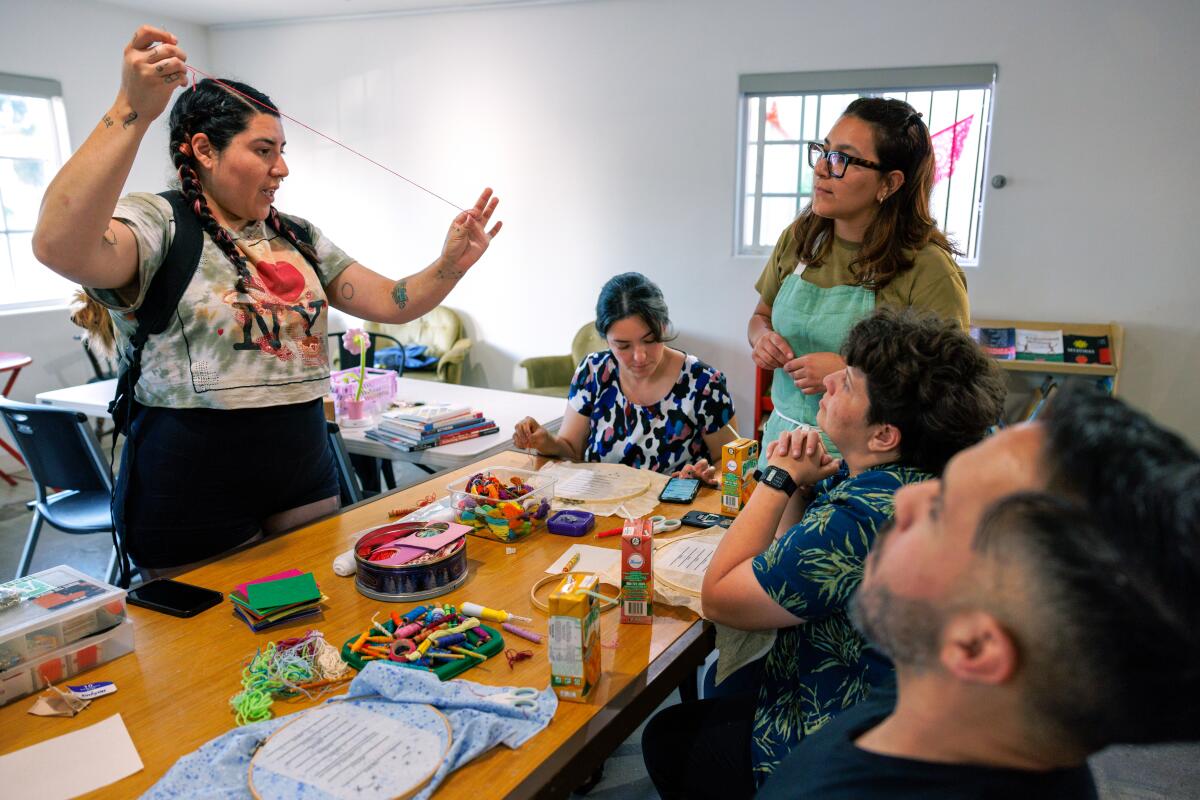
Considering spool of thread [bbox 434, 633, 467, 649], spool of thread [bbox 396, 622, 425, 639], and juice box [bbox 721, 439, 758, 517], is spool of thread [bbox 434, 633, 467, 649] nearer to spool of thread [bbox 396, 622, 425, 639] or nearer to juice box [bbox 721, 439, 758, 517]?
spool of thread [bbox 396, 622, 425, 639]

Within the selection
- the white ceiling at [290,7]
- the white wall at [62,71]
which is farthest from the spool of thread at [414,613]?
the white wall at [62,71]

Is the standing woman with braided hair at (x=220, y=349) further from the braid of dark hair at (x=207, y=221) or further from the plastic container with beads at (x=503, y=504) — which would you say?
the plastic container with beads at (x=503, y=504)

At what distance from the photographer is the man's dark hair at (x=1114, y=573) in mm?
607

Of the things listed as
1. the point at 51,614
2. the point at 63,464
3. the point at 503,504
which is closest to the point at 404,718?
the point at 51,614

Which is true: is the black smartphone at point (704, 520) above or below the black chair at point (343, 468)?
above

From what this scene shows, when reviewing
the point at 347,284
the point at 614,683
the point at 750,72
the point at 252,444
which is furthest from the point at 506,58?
the point at 614,683

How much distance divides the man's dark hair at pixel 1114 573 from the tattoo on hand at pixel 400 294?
161 cm

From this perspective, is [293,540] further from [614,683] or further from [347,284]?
[614,683]

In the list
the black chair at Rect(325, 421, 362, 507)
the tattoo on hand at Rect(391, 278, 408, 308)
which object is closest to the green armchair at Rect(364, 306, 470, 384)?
the black chair at Rect(325, 421, 362, 507)

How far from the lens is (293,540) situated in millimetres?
1836

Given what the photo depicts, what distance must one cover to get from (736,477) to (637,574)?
0.61 m

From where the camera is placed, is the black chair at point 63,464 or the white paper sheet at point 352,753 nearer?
the white paper sheet at point 352,753

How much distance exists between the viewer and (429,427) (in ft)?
9.37

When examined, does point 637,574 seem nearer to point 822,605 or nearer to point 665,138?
point 822,605
